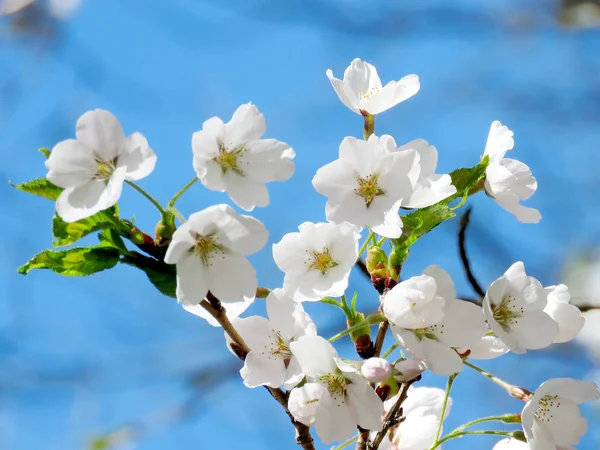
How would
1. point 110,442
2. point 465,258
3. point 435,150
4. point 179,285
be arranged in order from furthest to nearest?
point 110,442 < point 465,258 < point 435,150 < point 179,285

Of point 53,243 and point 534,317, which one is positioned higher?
point 53,243

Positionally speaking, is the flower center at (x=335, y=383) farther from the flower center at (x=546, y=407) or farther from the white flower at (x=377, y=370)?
the flower center at (x=546, y=407)

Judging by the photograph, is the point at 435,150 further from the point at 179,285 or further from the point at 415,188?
the point at 179,285

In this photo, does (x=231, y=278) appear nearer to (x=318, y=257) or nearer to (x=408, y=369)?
(x=318, y=257)

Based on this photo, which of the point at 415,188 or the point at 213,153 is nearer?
the point at 213,153

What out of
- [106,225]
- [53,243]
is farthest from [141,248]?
[53,243]

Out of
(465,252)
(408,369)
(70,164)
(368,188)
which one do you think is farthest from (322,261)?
(465,252)

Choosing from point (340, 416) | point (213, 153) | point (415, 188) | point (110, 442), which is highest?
point (213, 153)
